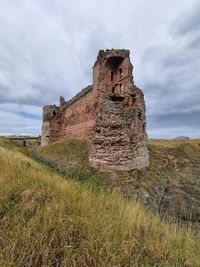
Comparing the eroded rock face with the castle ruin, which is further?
the castle ruin

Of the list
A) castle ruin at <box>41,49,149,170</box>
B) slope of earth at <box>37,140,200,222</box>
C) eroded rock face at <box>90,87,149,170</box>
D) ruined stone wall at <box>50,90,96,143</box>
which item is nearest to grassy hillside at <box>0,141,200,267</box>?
slope of earth at <box>37,140,200,222</box>

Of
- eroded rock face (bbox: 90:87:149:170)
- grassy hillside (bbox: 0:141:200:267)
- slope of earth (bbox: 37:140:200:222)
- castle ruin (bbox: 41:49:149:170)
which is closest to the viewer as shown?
grassy hillside (bbox: 0:141:200:267)

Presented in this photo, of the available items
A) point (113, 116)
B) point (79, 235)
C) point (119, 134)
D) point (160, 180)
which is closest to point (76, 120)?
point (113, 116)

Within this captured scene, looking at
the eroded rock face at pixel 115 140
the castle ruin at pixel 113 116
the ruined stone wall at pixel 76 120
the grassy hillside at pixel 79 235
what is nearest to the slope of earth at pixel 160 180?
the eroded rock face at pixel 115 140

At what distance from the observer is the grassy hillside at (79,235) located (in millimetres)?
2430

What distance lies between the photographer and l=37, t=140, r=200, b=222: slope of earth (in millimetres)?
9953

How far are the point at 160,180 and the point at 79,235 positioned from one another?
12.4 m

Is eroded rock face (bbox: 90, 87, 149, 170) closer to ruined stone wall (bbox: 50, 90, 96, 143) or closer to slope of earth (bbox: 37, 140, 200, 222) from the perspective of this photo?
slope of earth (bbox: 37, 140, 200, 222)

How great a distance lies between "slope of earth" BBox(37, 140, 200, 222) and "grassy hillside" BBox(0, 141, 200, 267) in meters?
2.98

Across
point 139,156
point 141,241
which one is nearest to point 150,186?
point 139,156

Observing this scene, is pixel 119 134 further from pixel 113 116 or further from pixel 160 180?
pixel 160 180

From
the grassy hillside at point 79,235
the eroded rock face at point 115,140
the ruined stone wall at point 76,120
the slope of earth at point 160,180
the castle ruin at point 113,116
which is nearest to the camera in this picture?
the grassy hillside at point 79,235

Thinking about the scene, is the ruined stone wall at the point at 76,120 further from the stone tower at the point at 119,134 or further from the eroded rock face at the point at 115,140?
the eroded rock face at the point at 115,140

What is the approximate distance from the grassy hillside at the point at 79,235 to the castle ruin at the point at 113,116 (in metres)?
8.56
